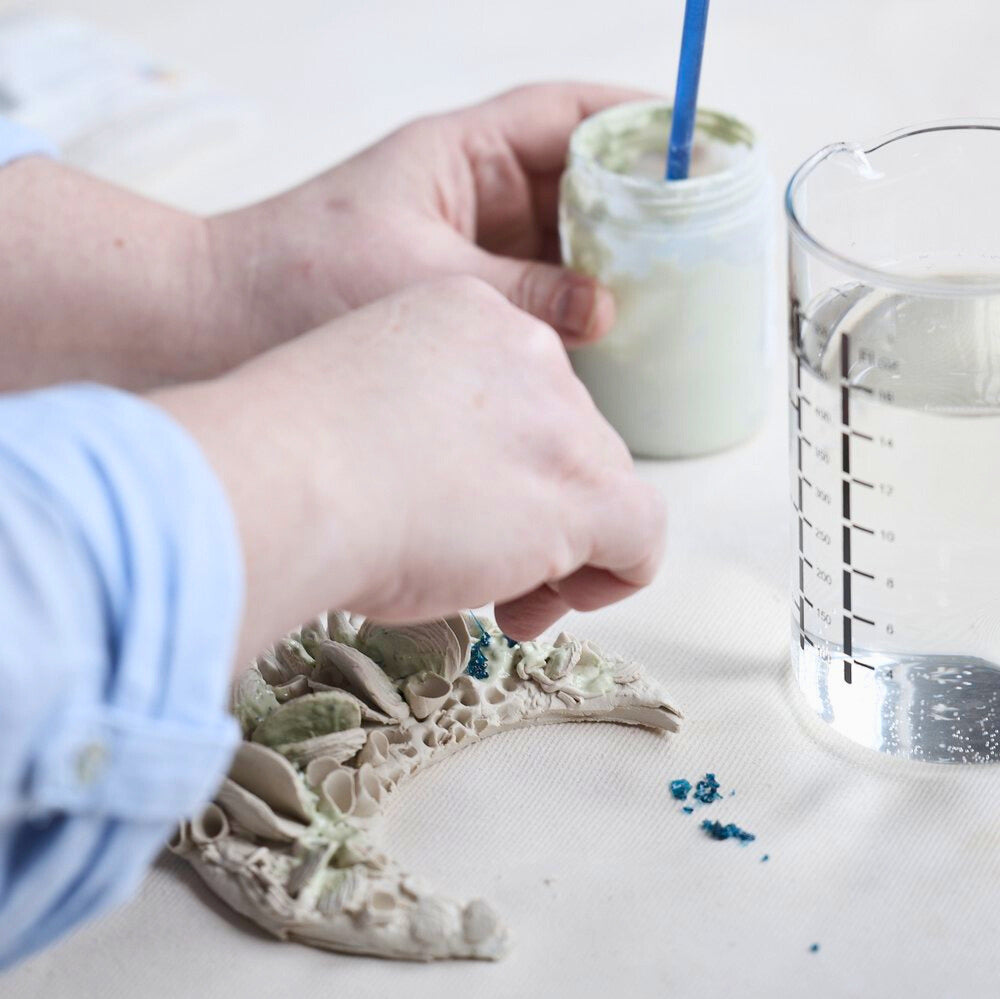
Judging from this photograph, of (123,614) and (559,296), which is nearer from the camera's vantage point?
(123,614)

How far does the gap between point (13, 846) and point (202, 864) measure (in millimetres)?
149

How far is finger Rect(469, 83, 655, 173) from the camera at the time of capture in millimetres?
727

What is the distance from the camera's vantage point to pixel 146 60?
3.22 ft

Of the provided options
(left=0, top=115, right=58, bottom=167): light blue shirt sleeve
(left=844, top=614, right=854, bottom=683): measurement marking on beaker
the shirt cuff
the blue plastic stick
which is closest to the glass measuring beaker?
(left=844, top=614, right=854, bottom=683): measurement marking on beaker

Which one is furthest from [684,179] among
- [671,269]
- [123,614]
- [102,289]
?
[123,614]

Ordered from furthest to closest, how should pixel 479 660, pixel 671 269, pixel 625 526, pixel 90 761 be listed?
pixel 671 269 → pixel 479 660 → pixel 625 526 → pixel 90 761

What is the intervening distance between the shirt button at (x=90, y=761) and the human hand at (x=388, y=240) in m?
0.37

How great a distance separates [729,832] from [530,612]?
3.9 inches

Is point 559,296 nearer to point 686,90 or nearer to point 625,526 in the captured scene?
point 686,90

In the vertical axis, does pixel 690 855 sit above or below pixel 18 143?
below

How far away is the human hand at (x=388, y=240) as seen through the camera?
657 millimetres

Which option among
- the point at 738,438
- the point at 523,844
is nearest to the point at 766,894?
the point at 523,844

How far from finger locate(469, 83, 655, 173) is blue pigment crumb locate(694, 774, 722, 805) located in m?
0.37

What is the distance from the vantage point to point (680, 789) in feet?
1.64
